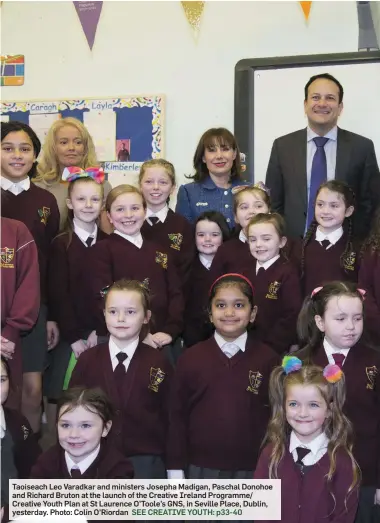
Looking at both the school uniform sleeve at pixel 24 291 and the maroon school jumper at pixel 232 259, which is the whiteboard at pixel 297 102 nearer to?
the maroon school jumper at pixel 232 259

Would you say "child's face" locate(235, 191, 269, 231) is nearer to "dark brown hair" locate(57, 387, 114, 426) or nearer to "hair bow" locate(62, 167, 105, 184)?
"hair bow" locate(62, 167, 105, 184)

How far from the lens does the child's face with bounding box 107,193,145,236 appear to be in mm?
3326

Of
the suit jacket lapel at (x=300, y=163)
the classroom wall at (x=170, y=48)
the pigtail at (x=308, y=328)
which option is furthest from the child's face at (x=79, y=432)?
the classroom wall at (x=170, y=48)

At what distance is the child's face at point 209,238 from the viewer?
3537 millimetres

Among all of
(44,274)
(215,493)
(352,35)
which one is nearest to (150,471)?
(215,493)

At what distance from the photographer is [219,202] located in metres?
3.75

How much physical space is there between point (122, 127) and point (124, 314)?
237 cm

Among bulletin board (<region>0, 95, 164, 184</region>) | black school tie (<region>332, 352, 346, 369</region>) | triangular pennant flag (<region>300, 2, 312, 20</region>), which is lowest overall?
black school tie (<region>332, 352, 346, 369</region>)

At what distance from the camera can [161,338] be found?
3.17 meters

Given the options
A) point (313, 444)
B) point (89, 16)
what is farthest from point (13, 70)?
point (313, 444)

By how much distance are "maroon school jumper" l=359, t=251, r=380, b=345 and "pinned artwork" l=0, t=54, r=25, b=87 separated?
3.05 meters

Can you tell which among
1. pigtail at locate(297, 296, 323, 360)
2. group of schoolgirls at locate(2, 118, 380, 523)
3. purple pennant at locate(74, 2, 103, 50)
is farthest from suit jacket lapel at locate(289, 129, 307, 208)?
purple pennant at locate(74, 2, 103, 50)

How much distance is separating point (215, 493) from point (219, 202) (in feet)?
4.94

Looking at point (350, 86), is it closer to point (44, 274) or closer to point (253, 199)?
point (253, 199)
